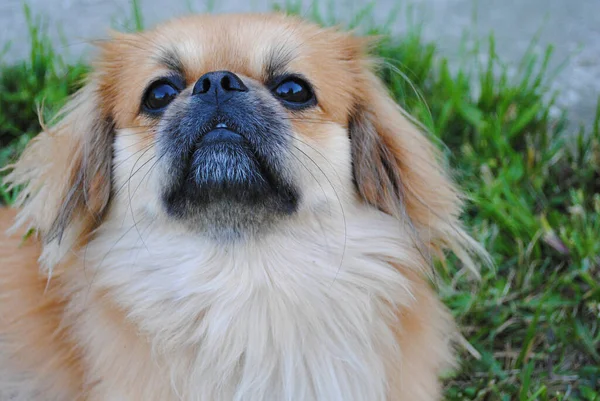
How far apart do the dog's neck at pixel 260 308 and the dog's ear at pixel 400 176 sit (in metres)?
0.20

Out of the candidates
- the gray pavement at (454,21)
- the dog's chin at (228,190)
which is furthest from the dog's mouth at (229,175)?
the gray pavement at (454,21)

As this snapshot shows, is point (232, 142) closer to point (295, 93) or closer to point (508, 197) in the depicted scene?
point (295, 93)

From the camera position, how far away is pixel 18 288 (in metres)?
2.49

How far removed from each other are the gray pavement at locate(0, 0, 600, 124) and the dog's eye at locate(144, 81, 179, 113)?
7.04 ft

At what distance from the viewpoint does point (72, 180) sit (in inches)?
96.7

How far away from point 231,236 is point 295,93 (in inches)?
19.6

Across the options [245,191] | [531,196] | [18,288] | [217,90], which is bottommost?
[531,196]

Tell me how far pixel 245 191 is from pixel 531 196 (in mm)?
1841

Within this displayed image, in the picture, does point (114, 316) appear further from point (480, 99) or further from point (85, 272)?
point (480, 99)

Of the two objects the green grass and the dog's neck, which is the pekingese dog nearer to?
the dog's neck

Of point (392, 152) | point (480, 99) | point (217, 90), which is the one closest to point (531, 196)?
point (480, 99)

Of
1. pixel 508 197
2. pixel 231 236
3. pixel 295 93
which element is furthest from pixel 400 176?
pixel 508 197

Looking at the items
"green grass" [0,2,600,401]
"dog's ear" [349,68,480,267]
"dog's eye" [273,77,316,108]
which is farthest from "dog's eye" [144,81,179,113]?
"green grass" [0,2,600,401]

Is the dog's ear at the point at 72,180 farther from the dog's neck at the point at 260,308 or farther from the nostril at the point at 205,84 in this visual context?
the nostril at the point at 205,84
